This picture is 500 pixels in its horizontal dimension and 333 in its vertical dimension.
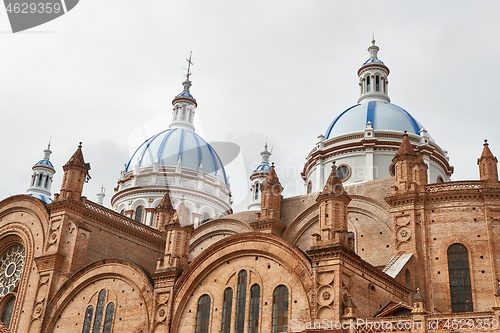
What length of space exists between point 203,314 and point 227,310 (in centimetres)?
157

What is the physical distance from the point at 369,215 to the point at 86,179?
18.7 metres

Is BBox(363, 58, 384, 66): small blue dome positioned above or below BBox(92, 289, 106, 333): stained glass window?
above

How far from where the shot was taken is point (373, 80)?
5538 centimetres

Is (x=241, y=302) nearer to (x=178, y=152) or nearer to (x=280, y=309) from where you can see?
(x=280, y=309)

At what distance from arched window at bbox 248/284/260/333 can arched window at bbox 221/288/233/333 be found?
1244 millimetres

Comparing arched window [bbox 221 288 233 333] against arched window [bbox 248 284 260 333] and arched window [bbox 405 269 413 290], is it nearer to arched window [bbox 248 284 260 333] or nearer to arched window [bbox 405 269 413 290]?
arched window [bbox 248 284 260 333]

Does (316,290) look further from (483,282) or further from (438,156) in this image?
(438,156)

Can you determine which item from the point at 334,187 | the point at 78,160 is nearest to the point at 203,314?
the point at 334,187

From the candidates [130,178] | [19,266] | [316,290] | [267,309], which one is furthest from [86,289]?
[130,178]

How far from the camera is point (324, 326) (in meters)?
28.5

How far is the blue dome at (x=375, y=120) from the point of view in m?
50.2

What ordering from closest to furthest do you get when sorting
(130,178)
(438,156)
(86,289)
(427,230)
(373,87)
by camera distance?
(427,230), (86,289), (438,156), (373,87), (130,178)

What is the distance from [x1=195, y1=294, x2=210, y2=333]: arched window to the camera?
3309 centimetres

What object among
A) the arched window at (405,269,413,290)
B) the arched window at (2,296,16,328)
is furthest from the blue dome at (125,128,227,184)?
the arched window at (405,269,413,290)
